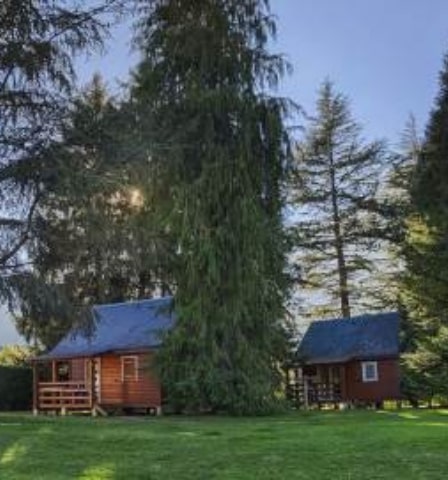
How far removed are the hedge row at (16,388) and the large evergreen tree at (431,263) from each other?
56.8 feet

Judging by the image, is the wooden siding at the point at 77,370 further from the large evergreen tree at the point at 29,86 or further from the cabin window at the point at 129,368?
the large evergreen tree at the point at 29,86

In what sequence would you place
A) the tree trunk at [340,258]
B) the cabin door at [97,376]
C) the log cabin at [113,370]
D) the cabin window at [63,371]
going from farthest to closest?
the tree trunk at [340,258] < the cabin window at [63,371] < the cabin door at [97,376] < the log cabin at [113,370]

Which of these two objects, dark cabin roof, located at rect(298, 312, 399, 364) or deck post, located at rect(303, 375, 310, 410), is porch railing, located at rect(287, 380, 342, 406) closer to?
deck post, located at rect(303, 375, 310, 410)

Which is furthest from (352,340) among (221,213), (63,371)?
(221,213)

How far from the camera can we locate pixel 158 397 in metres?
33.0

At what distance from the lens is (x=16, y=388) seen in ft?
136

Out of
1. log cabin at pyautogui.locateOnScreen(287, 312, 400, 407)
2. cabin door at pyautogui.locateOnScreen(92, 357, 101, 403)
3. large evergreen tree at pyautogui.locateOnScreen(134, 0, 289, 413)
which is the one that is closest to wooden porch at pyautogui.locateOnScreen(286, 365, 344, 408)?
log cabin at pyautogui.locateOnScreen(287, 312, 400, 407)

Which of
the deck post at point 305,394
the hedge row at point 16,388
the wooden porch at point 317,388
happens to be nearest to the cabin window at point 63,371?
the hedge row at point 16,388

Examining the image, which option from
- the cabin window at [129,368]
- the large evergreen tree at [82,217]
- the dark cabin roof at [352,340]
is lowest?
the cabin window at [129,368]

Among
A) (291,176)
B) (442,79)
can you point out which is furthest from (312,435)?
(442,79)

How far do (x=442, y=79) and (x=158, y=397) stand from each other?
16.2m

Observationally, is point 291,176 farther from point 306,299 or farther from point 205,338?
point 306,299

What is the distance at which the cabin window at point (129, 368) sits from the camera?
3519 cm

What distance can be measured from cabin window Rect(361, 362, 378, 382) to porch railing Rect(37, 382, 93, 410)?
11.7 meters
